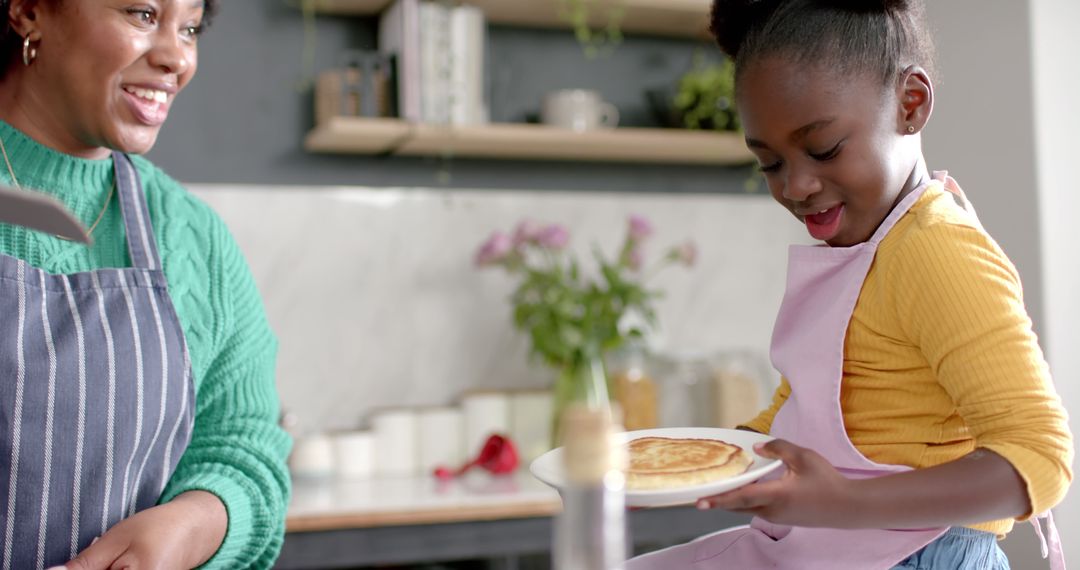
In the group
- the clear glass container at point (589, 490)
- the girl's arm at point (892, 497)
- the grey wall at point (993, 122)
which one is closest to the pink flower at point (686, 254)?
the grey wall at point (993, 122)

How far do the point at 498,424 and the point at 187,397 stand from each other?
1715mm

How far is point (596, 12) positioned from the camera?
10.7 ft

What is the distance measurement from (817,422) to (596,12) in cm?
237

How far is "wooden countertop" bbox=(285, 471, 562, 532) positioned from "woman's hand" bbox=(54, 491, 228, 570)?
1.08 meters

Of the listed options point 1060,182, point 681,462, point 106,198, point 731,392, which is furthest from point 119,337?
point 731,392

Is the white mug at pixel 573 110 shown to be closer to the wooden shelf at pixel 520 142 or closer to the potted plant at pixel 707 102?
the wooden shelf at pixel 520 142

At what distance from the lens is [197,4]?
4.89ft

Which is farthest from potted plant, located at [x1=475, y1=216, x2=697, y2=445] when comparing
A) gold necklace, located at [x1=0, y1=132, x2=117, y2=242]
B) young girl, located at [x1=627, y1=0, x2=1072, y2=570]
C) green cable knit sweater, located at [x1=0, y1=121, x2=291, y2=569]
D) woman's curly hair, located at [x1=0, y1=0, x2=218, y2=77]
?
young girl, located at [x1=627, y1=0, x2=1072, y2=570]

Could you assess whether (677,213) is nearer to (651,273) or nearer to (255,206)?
(651,273)

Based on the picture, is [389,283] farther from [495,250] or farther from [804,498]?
[804,498]

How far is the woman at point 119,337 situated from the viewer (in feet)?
4.31

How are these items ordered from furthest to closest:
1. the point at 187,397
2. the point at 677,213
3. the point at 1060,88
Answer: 1. the point at 677,213
2. the point at 1060,88
3. the point at 187,397

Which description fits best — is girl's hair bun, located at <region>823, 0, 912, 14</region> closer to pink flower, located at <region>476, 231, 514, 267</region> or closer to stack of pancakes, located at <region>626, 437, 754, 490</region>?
stack of pancakes, located at <region>626, 437, 754, 490</region>

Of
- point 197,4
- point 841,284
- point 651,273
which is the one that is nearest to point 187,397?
point 197,4
